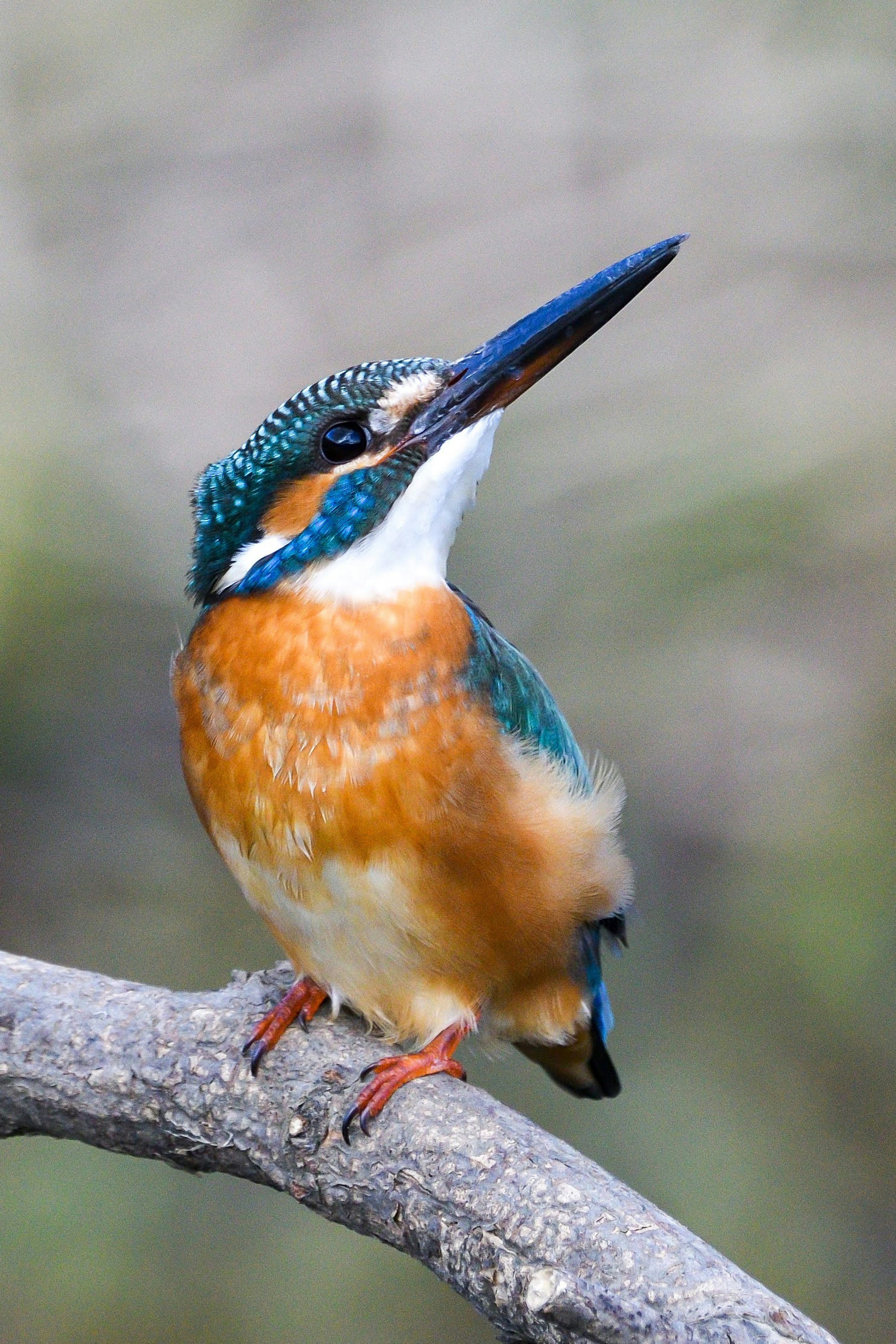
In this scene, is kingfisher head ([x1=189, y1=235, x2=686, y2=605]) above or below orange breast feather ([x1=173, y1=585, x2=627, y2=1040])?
above

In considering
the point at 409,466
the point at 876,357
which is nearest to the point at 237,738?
the point at 409,466

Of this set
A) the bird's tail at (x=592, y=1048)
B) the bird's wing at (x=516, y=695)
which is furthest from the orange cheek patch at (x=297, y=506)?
the bird's tail at (x=592, y=1048)

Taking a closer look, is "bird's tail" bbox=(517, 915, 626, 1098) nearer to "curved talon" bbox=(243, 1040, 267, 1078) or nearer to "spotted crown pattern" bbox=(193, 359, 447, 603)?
"curved talon" bbox=(243, 1040, 267, 1078)

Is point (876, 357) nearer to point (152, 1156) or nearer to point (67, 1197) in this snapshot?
point (152, 1156)

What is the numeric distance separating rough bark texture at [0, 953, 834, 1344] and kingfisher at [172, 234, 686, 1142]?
2.9 inches

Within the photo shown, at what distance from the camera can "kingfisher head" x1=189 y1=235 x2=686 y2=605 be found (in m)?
1.92

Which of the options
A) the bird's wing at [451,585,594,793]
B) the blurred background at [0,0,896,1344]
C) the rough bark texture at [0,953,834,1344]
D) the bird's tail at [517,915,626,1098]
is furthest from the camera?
the blurred background at [0,0,896,1344]

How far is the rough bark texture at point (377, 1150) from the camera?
156cm

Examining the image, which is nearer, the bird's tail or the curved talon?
the curved talon

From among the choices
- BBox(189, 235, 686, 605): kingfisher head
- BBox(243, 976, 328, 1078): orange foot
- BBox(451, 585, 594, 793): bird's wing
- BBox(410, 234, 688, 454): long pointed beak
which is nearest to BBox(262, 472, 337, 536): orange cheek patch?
BBox(189, 235, 686, 605): kingfisher head

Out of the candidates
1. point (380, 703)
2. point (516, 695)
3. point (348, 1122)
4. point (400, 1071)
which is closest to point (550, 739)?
point (516, 695)

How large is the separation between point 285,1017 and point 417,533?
2.72ft

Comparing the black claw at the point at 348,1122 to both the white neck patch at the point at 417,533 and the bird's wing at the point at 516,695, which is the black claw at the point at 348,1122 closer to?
the bird's wing at the point at 516,695

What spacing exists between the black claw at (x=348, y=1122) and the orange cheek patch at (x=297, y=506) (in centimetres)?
85
